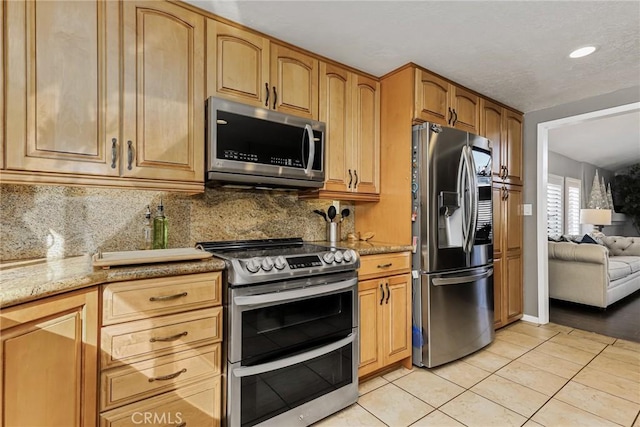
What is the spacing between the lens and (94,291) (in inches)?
48.7

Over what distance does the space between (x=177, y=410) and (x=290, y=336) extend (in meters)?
0.59

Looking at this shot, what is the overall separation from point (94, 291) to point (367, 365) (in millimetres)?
1633

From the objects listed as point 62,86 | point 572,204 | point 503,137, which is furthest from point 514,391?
point 572,204

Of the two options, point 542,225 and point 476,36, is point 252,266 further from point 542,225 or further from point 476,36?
point 542,225

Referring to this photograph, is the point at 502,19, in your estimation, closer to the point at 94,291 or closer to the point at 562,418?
the point at 562,418

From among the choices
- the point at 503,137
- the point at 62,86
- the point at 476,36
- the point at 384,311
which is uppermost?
the point at 476,36

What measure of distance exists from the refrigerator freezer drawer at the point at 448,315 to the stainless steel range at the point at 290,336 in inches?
25.1

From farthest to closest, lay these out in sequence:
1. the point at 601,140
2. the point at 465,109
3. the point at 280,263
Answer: the point at 601,140 → the point at 465,109 → the point at 280,263

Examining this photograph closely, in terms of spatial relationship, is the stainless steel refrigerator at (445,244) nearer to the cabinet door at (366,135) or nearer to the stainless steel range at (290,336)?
the cabinet door at (366,135)

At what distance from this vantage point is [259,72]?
199 centimetres

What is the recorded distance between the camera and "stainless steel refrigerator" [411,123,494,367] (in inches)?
90.7

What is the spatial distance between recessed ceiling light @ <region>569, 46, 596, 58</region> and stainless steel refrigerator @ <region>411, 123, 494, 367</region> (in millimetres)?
819

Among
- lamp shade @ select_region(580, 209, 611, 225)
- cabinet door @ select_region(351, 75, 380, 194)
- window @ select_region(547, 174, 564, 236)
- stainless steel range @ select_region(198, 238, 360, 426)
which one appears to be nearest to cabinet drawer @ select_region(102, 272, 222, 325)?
stainless steel range @ select_region(198, 238, 360, 426)

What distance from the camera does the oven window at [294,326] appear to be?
1555mm
